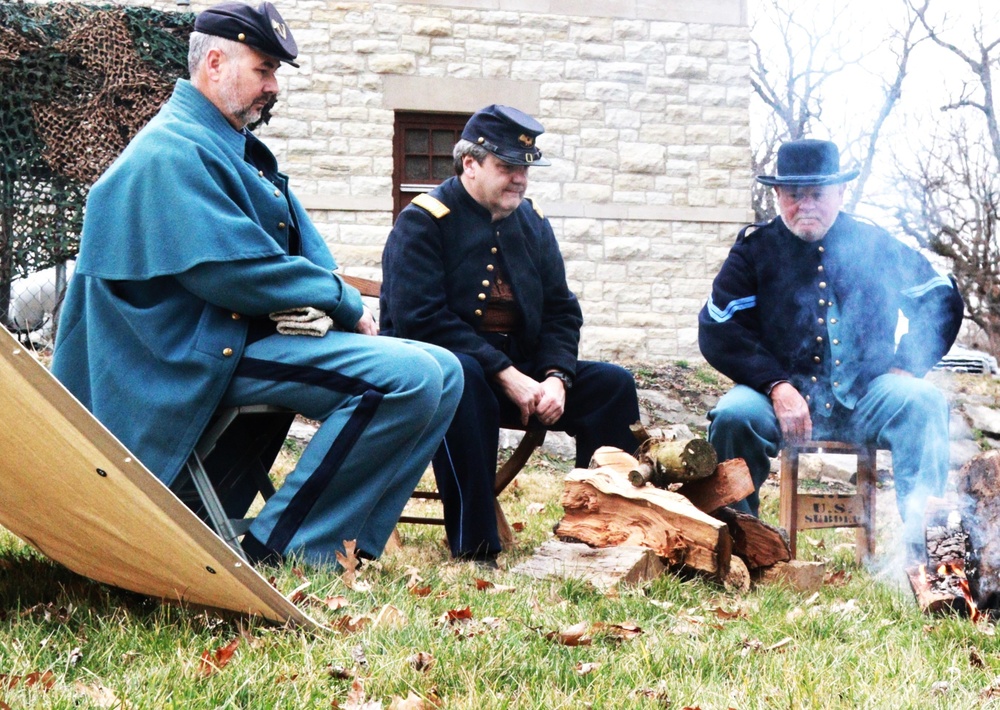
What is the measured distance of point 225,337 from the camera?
352 cm

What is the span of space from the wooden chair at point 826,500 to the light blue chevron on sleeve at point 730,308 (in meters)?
0.62

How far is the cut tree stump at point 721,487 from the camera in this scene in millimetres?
4043

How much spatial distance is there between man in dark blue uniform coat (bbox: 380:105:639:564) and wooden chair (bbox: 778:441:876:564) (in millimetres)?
658

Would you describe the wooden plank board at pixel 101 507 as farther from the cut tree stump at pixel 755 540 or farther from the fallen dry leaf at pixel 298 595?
the cut tree stump at pixel 755 540

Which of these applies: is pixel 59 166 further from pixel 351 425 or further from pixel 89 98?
pixel 351 425

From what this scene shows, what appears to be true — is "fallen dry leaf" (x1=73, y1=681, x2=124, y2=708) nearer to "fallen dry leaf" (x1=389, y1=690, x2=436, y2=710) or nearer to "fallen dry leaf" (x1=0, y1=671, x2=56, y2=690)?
"fallen dry leaf" (x1=0, y1=671, x2=56, y2=690)

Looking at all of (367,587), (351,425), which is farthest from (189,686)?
(351,425)

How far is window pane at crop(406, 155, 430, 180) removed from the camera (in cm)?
1102

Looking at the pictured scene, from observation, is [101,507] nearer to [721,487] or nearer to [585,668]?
[585,668]

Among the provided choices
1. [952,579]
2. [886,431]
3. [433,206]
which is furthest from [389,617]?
[886,431]

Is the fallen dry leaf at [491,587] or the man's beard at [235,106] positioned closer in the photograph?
the fallen dry leaf at [491,587]

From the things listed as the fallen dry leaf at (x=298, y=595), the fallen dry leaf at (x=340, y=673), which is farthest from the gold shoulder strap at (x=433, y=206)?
the fallen dry leaf at (x=340, y=673)

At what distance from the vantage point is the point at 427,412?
3596 millimetres

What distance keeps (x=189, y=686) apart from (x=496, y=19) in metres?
9.33
